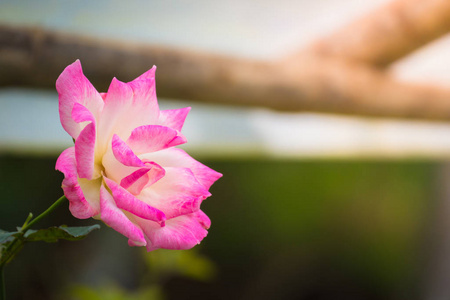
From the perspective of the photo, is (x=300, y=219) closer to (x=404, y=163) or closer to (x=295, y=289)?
(x=295, y=289)

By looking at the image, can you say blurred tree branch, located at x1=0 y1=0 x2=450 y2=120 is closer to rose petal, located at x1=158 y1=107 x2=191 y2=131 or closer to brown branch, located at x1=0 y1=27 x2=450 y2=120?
brown branch, located at x1=0 y1=27 x2=450 y2=120

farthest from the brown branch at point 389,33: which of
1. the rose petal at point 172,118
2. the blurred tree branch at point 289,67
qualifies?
the rose petal at point 172,118

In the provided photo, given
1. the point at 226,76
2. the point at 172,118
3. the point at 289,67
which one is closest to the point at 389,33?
the point at 289,67

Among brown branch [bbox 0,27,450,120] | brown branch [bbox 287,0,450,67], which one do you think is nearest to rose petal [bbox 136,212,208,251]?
brown branch [bbox 0,27,450,120]

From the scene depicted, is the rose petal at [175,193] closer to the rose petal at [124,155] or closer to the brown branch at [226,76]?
the rose petal at [124,155]

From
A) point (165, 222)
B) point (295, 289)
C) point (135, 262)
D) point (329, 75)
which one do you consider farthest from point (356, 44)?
point (295, 289)
